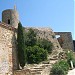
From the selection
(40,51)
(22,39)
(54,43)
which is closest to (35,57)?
(40,51)

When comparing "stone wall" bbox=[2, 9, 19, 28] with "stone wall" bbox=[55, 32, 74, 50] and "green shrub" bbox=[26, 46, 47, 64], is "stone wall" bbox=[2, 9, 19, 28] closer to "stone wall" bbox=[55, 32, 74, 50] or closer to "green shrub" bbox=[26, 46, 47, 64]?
"green shrub" bbox=[26, 46, 47, 64]

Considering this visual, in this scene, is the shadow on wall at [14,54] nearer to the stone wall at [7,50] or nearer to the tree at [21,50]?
the stone wall at [7,50]

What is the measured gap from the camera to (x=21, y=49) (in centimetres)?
2269

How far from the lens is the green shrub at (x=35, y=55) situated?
79.8 feet

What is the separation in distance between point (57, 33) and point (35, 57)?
11781 millimetres

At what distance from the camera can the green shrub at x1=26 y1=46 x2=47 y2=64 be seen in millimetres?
24312

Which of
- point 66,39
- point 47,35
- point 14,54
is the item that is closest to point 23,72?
point 14,54

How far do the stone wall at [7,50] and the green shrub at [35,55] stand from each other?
2.24 meters

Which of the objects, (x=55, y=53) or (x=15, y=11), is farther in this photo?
(x=15, y=11)

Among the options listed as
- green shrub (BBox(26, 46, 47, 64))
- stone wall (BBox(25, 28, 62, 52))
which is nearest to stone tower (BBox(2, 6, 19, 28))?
stone wall (BBox(25, 28, 62, 52))

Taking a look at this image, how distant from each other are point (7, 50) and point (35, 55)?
411 centimetres

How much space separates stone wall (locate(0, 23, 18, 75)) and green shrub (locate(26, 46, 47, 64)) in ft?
7.35

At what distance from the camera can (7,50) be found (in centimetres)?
2128

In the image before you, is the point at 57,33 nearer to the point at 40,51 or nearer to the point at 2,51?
Result: the point at 40,51
